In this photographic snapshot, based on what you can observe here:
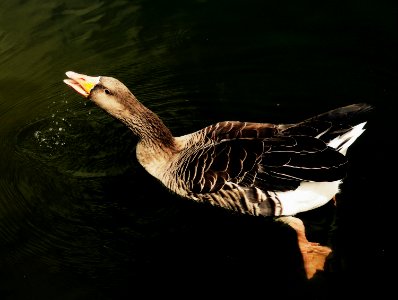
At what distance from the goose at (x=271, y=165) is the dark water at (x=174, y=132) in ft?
0.51

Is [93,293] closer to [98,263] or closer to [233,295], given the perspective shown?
[98,263]

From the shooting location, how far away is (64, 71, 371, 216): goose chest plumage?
14.7 feet

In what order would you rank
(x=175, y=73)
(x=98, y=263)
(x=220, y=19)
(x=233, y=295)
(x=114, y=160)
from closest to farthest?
(x=233, y=295)
(x=98, y=263)
(x=114, y=160)
(x=175, y=73)
(x=220, y=19)

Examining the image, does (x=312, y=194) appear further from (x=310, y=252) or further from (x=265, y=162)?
(x=310, y=252)

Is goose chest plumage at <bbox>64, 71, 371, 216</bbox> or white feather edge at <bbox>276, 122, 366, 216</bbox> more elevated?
goose chest plumage at <bbox>64, 71, 371, 216</bbox>

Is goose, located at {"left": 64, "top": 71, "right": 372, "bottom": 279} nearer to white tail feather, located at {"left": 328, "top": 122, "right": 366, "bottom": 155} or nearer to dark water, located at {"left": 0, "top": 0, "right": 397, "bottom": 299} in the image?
white tail feather, located at {"left": 328, "top": 122, "right": 366, "bottom": 155}

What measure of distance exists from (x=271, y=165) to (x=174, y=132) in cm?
180

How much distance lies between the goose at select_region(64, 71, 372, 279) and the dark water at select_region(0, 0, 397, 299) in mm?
155

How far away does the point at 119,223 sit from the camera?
189 inches

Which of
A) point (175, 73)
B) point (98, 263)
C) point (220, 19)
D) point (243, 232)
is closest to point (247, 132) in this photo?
point (243, 232)

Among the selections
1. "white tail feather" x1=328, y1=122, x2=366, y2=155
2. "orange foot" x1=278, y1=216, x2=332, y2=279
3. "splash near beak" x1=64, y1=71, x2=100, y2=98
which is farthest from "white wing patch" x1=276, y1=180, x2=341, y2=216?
"splash near beak" x1=64, y1=71, x2=100, y2=98

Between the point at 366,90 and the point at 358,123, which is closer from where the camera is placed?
the point at 358,123

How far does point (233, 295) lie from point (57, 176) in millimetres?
2392

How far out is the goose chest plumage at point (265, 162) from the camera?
448 cm
